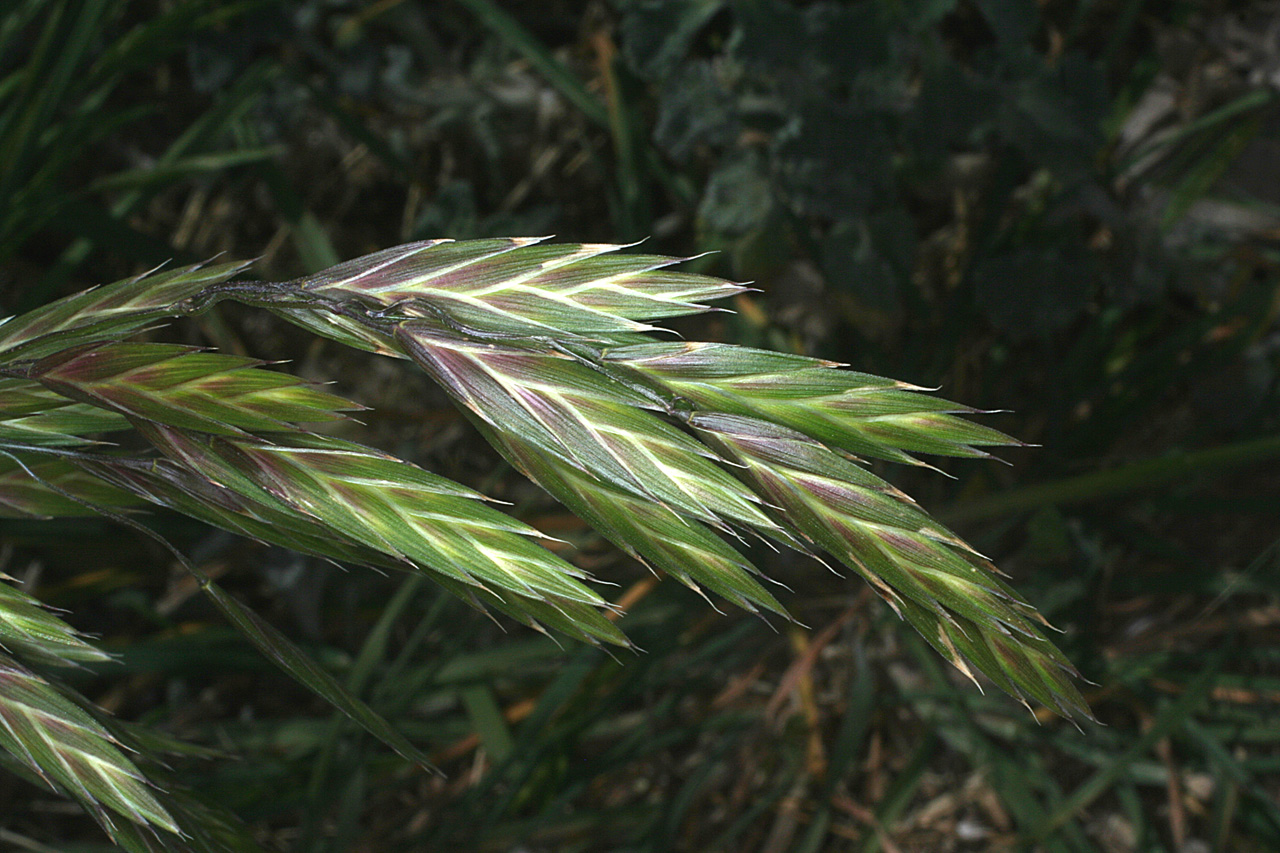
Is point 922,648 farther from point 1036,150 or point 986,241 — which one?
point 1036,150

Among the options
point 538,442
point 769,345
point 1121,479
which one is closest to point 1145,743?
point 1121,479

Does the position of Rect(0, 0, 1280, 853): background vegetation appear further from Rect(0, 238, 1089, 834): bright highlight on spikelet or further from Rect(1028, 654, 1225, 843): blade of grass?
Rect(0, 238, 1089, 834): bright highlight on spikelet

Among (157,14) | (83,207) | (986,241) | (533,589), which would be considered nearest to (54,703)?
(533,589)

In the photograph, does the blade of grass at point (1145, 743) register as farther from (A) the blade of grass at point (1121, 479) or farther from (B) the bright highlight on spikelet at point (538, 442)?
(B) the bright highlight on spikelet at point (538, 442)

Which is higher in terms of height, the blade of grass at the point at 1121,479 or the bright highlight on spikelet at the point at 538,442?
the bright highlight on spikelet at the point at 538,442

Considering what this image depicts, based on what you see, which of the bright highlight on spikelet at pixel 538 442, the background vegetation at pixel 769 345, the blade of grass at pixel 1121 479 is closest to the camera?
the bright highlight on spikelet at pixel 538 442

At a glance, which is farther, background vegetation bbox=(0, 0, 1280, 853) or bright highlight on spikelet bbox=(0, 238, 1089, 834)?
background vegetation bbox=(0, 0, 1280, 853)

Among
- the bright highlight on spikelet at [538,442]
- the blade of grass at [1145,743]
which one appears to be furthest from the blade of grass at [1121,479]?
the bright highlight on spikelet at [538,442]

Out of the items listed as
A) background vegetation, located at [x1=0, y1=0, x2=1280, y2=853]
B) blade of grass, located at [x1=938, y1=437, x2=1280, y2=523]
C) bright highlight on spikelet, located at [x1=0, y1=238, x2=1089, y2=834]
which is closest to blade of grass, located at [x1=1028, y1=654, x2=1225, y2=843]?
background vegetation, located at [x1=0, y1=0, x2=1280, y2=853]

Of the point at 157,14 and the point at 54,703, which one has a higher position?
the point at 157,14
